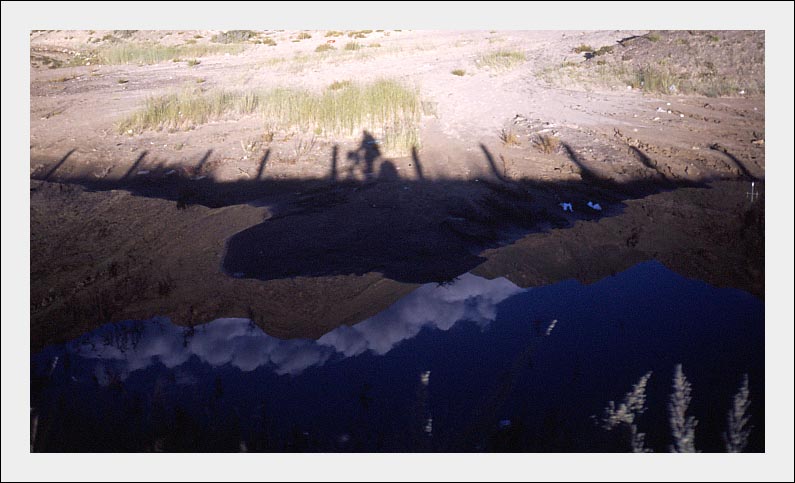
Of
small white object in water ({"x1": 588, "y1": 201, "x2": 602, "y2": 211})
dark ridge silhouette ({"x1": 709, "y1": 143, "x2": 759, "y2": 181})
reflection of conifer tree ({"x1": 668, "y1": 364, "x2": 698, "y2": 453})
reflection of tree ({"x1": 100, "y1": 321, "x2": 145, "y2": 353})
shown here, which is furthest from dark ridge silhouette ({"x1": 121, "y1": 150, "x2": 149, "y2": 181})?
dark ridge silhouette ({"x1": 709, "y1": 143, "x2": 759, "y2": 181})

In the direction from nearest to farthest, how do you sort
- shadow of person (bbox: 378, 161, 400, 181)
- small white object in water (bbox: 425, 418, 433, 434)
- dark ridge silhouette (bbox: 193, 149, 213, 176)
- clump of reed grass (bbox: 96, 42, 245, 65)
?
small white object in water (bbox: 425, 418, 433, 434)
shadow of person (bbox: 378, 161, 400, 181)
dark ridge silhouette (bbox: 193, 149, 213, 176)
clump of reed grass (bbox: 96, 42, 245, 65)

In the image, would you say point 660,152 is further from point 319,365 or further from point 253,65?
point 253,65

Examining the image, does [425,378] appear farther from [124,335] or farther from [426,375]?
[124,335]

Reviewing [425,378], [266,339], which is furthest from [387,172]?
[425,378]

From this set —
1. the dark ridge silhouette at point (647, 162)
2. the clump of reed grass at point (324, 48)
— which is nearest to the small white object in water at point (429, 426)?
the dark ridge silhouette at point (647, 162)

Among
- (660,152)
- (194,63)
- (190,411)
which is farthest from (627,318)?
(194,63)

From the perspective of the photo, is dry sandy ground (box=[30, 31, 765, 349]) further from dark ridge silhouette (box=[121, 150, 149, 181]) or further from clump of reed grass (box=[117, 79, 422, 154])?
clump of reed grass (box=[117, 79, 422, 154])
